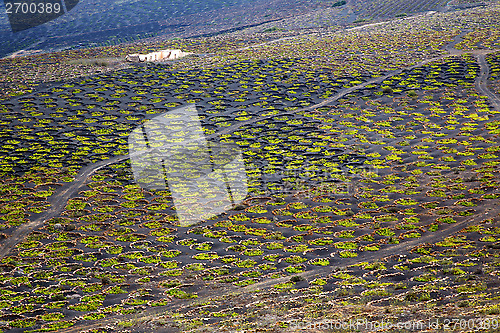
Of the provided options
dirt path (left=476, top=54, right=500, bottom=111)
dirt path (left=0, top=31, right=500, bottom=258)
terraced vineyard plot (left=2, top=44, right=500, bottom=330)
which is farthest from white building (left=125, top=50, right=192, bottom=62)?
dirt path (left=476, top=54, right=500, bottom=111)

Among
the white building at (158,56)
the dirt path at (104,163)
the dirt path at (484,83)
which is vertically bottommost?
the dirt path at (484,83)

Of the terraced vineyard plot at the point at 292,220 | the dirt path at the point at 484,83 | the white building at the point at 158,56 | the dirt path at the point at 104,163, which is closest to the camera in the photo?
the terraced vineyard plot at the point at 292,220

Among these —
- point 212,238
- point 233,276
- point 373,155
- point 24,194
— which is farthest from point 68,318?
point 373,155

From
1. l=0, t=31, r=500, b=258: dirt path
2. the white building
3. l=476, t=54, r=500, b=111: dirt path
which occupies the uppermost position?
the white building

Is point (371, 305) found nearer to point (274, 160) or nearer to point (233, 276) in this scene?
point (233, 276)

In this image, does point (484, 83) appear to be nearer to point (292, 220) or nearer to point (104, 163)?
point (292, 220)

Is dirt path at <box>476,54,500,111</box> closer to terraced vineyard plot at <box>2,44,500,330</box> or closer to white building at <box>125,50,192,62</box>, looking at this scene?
terraced vineyard plot at <box>2,44,500,330</box>

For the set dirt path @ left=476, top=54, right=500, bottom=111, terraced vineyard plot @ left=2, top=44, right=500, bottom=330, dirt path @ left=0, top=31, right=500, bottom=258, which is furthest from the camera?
dirt path @ left=476, top=54, right=500, bottom=111

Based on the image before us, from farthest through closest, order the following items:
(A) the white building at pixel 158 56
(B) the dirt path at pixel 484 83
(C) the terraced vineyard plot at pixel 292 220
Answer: (A) the white building at pixel 158 56
(B) the dirt path at pixel 484 83
(C) the terraced vineyard plot at pixel 292 220

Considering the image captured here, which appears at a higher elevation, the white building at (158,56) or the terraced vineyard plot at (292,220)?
the white building at (158,56)

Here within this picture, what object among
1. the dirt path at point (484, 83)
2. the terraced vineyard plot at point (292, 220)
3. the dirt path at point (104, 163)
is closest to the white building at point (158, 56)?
the terraced vineyard plot at point (292, 220)

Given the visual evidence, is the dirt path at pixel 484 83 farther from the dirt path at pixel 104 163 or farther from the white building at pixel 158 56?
the white building at pixel 158 56
